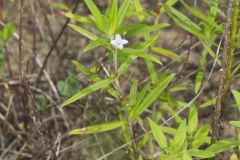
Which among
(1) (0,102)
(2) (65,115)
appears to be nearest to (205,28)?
(2) (65,115)

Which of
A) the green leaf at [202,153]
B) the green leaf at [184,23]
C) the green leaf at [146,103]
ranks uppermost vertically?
the green leaf at [184,23]

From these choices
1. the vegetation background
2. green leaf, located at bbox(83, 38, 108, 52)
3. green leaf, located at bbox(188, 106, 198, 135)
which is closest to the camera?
green leaf, located at bbox(83, 38, 108, 52)

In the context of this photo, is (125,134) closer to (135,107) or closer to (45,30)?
(135,107)

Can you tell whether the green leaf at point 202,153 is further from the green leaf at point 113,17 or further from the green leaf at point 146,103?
the green leaf at point 113,17

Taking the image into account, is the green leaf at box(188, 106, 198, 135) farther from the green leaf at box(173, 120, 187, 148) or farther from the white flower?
the white flower

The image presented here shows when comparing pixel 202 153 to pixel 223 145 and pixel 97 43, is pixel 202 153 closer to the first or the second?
pixel 223 145

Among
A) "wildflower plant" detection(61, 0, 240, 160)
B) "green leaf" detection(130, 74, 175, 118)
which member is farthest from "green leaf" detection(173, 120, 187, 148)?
"green leaf" detection(130, 74, 175, 118)

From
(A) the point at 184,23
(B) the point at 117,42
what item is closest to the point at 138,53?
(B) the point at 117,42

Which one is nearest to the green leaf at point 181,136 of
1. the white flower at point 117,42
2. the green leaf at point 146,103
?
the green leaf at point 146,103

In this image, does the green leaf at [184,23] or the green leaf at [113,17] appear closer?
the green leaf at [113,17]

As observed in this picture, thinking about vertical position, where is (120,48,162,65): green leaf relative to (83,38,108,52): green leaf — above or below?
below
